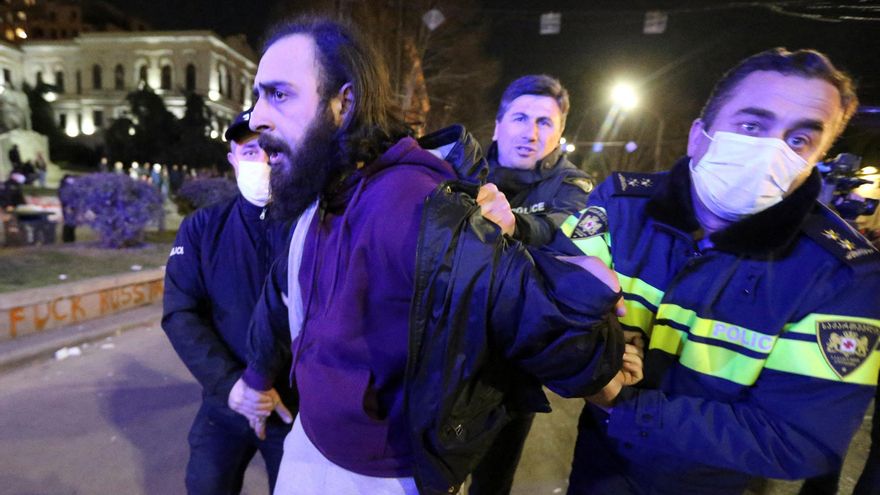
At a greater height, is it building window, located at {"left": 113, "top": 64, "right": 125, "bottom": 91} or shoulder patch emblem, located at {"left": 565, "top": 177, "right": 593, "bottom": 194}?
building window, located at {"left": 113, "top": 64, "right": 125, "bottom": 91}

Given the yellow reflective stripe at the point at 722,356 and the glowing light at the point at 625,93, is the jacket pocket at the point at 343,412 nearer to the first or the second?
the yellow reflective stripe at the point at 722,356

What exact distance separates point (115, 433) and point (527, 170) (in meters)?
3.43

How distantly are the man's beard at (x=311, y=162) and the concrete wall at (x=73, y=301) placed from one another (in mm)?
4793

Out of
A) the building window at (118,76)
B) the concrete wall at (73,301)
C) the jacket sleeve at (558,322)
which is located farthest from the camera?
the building window at (118,76)

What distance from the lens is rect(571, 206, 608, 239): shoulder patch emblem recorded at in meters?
1.58

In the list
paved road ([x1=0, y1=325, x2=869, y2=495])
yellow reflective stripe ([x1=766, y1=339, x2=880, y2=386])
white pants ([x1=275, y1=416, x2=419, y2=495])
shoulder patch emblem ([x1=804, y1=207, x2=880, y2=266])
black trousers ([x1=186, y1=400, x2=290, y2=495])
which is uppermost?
shoulder patch emblem ([x1=804, y1=207, x2=880, y2=266])

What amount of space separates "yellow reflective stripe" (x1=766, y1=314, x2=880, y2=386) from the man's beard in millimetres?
1295

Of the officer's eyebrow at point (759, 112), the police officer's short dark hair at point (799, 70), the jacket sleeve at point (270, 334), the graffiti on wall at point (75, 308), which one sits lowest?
the graffiti on wall at point (75, 308)

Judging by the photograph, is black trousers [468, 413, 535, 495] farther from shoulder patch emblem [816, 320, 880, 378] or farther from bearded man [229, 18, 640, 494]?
shoulder patch emblem [816, 320, 880, 378]

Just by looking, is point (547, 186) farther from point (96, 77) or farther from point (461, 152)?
point (96, 77)

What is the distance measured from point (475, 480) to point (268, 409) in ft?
4.36

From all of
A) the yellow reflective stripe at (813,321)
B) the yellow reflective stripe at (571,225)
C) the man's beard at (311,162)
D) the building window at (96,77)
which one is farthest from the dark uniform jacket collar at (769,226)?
the building window at (96,77)

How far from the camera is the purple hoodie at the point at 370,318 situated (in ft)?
3.73

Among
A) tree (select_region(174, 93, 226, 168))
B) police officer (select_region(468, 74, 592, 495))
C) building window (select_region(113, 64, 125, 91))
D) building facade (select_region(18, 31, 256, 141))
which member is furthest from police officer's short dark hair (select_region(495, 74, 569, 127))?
building window (select_region(113, 64, 125, 91))
